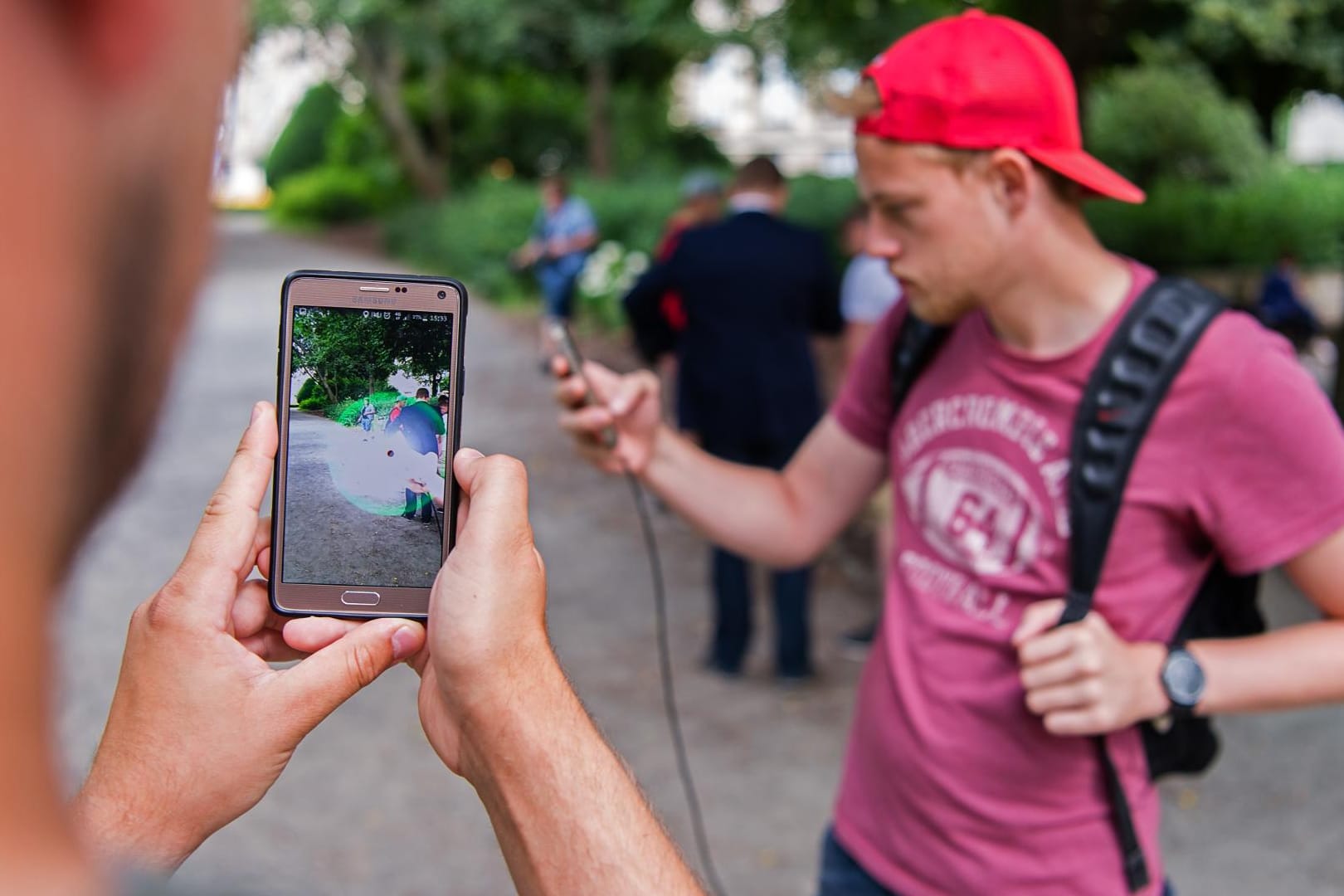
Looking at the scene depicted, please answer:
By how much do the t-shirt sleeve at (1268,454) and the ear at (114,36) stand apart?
65.1 inches

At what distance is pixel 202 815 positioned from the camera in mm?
1088

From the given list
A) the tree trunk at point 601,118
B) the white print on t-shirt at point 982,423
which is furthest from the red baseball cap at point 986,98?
the tree trunk at point 601,118

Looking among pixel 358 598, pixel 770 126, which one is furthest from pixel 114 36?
pixel 770 126

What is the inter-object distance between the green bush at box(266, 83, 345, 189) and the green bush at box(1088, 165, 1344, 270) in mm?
28936

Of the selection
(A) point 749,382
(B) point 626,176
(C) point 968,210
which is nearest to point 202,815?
(C) point 968,210

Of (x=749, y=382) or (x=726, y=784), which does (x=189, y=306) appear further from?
(x=749, y=382)

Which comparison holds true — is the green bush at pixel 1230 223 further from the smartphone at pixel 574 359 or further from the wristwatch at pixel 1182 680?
the wristwatch at pixel 1182 680

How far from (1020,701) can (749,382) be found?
385 cm

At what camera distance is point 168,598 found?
3.67 ft

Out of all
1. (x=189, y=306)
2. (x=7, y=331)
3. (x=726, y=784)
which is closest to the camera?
(x=7, y=331)

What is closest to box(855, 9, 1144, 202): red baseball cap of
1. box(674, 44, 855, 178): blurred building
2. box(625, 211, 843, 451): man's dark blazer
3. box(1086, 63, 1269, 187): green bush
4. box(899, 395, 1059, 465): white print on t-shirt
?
box(899, 395, 1059, 465): white print on t-shirt

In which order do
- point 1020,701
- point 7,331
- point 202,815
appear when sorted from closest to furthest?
point 7,331 → point 202,815 → point 1020,701

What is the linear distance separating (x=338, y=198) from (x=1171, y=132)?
21530 mm

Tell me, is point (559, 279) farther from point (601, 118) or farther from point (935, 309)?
point (935, 309)
